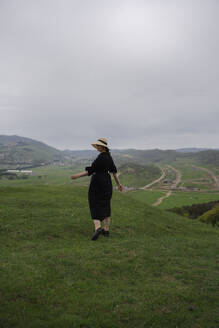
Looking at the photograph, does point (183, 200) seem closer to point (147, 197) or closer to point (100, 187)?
point (147, 197)

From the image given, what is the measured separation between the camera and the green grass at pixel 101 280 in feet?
16.7

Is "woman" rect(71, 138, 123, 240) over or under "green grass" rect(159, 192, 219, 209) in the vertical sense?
over

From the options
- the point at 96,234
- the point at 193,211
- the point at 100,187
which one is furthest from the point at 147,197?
the point at 100,187

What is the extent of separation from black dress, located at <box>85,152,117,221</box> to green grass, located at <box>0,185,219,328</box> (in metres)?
1.39

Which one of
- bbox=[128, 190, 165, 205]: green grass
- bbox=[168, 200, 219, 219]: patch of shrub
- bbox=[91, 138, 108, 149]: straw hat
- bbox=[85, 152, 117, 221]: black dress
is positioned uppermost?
bbox=[91, 138, 108, 149]: straw hat

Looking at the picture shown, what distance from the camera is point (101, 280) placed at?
6.85 metres

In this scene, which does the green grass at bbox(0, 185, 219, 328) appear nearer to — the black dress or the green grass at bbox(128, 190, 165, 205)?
the black dress

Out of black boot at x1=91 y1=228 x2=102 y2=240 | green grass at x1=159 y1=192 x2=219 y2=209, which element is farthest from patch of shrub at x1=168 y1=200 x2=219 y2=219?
black boot at x1=91 y1=228 x2=102 y2=240

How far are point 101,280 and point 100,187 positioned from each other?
15.1ft

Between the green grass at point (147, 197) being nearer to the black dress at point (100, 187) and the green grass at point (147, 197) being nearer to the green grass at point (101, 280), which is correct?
the green grass at point (101, 280)

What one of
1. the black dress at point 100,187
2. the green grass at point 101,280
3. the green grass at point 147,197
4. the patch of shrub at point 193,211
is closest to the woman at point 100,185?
the black dress at point 100,187

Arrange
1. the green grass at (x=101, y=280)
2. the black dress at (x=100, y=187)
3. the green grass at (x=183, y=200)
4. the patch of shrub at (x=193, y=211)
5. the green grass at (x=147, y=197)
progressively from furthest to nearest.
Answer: the green grass at (x=147, y=197), the green grass at (x=183, y=200), the patch of shrub at (x=193, y=211), the black dress at (x=100, y=187), the green grass at (x=101, y=280)

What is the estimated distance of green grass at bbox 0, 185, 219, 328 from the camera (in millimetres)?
5102

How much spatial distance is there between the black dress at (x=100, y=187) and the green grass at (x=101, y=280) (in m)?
1.39
